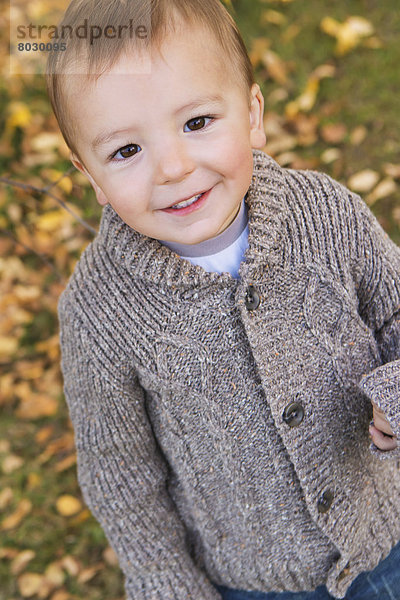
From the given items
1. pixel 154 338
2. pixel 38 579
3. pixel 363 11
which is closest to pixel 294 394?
pixel 154 338

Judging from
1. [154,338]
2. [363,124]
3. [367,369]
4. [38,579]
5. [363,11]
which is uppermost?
[363,11]

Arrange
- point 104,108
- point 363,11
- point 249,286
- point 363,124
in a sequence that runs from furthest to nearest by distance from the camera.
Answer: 1. point 363,11
2. point 363,124
3. point 249,286
4. point 104,108

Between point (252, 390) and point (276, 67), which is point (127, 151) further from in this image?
point (276, 67)

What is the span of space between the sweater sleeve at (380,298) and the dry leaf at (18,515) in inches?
68.9

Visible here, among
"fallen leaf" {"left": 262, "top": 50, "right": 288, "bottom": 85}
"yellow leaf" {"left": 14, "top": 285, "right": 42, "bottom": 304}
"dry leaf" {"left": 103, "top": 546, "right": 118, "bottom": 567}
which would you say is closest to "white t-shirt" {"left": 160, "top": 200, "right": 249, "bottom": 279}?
"dry leaf" {"left": 103, "top": 546, "right": 118, "bottom": 567}

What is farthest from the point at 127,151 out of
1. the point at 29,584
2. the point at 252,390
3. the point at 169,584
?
the point at 29,584

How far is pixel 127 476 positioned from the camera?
148 cm

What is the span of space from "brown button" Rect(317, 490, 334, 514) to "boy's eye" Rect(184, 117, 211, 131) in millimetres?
851

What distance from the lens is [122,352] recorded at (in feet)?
4.38

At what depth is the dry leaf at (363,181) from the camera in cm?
281

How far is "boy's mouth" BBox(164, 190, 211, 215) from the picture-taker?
116cm

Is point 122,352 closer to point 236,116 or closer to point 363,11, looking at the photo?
point 236,116

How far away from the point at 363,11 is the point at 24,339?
2.48 metres

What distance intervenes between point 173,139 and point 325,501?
0.87 metres
